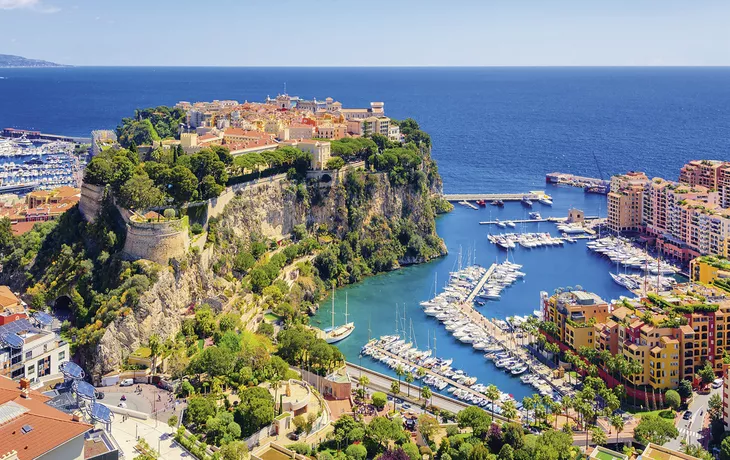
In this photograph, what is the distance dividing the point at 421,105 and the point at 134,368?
141m

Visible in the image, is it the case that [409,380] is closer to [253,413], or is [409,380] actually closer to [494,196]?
[253,413]

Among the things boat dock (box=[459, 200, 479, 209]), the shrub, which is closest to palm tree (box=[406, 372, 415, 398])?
the shrub

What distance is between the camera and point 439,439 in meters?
29.4

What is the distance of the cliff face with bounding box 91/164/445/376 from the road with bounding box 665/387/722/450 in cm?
2324

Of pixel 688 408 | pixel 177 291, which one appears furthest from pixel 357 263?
pixel 688 408

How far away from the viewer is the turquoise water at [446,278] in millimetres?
39906

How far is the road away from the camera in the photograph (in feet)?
98.7

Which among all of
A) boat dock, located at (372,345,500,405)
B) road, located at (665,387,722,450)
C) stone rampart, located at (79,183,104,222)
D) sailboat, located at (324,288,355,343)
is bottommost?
boat dock, located at (372,345,500,405)

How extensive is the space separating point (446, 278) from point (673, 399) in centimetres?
2130

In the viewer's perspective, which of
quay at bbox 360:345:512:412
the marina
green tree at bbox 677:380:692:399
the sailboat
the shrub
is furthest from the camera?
the marina

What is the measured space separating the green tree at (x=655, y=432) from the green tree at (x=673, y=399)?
11.3ft

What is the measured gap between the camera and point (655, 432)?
29.1 metres

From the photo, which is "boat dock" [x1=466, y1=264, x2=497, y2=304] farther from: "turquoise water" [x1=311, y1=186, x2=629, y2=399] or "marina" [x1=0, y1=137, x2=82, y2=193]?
"marina" [x1=0, y1=137, x2=82, y2=193]

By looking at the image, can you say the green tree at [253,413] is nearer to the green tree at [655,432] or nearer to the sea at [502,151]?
the sea at [502,151]
